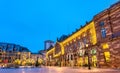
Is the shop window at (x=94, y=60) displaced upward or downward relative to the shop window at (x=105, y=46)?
downward

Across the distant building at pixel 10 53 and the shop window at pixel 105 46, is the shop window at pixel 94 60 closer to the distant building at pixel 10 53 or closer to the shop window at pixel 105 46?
the shop window at pixel 105 46

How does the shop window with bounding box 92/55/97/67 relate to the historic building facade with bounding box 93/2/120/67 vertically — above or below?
below

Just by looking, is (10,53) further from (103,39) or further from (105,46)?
(105,46)

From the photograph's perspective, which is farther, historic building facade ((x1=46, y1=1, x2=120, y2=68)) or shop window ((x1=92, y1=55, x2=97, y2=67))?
shop window ((x1=92, y1=55, x2=97, y2=67))

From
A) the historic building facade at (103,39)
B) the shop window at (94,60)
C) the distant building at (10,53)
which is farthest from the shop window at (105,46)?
the distant building at (10,53)

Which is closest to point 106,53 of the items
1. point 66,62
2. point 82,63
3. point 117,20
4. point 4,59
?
point 117,20

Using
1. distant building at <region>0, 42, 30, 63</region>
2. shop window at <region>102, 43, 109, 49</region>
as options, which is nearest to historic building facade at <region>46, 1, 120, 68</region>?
shop window at <region>102, 43, 109, 49</region>

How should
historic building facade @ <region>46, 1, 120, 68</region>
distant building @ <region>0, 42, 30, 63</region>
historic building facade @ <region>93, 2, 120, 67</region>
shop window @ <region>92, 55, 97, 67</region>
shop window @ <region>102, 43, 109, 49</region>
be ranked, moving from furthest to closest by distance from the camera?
1. distant building @ <region>0, 42, 30, 63</region>
2. shop window @ <region>92, 55, 97, 67</region>
3. shop window @ <region>102, 43, 109, 49</region>
4. historic building facade @ <region>46, 1, 120, 68</region>
5. historic building facade @ <region>93, 2, 120, 67</region>

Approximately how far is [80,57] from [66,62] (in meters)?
16.0

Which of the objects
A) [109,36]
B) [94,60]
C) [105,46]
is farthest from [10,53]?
[109,36]

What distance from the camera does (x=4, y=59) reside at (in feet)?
443

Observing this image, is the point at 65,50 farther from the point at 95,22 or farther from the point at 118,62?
the point at 118,62

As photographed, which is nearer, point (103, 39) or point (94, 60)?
point (103, 39)

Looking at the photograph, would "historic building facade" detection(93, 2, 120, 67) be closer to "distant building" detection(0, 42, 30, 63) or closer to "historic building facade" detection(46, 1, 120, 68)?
"historic building facade" detection(46, 1, 120, 68)
